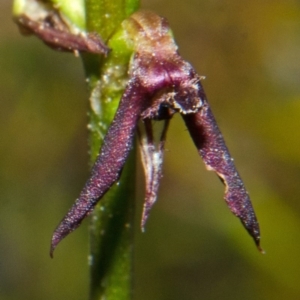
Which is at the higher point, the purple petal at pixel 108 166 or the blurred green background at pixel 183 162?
the blurred green background at pixel 183 162

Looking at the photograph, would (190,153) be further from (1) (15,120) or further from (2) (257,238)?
(2) (257,238)

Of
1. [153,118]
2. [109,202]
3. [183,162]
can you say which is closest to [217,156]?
[153,118]

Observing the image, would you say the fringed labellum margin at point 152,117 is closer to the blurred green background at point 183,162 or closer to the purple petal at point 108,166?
the purple petal at point 108,166

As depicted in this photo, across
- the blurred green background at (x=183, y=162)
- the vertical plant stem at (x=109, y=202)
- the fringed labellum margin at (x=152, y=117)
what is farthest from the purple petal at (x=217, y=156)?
the blurred green background at (x=183, y=162)

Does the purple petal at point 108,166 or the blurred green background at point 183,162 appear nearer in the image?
the purple petal at point 108,166

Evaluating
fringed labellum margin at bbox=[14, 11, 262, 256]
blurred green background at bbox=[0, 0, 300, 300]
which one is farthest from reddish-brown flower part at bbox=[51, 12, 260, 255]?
blurred green background at bbox=[0, 0, 300, 300]

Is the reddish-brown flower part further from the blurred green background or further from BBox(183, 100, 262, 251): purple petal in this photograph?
the blurred green background

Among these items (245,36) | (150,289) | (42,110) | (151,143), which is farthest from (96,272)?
(245,36)
